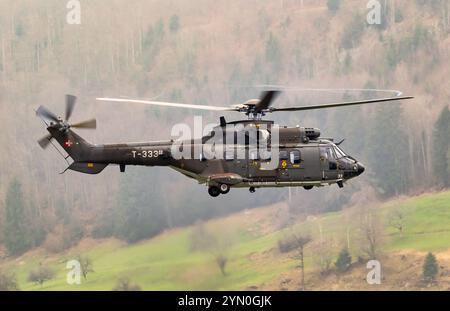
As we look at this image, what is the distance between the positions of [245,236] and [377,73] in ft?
76.1

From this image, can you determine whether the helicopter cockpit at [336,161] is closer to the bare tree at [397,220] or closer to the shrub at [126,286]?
the shrub at [126,286]

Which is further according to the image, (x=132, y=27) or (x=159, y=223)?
(x=132, y=27)

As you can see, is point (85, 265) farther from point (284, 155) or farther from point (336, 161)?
point (336, 161)

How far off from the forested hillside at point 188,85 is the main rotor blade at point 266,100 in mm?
10928

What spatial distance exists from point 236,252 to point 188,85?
85.2 feet

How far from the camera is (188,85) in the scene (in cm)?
8944

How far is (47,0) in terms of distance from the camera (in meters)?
99.8

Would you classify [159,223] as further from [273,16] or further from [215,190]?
[273,16]

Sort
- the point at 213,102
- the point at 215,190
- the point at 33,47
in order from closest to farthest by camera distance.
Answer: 1. the point at 215,190
2. the point at 213,102
3. the point at 33,47

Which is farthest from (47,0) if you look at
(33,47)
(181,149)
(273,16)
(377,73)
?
(181,149)

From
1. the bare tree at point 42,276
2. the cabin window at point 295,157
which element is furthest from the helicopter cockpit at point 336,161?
the bare tree at point 42,276

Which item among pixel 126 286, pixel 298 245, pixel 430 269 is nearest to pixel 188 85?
pixel 298 245

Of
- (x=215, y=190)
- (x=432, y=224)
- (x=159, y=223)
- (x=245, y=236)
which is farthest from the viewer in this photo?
(x=432, y=224)

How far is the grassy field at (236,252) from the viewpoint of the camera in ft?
203
